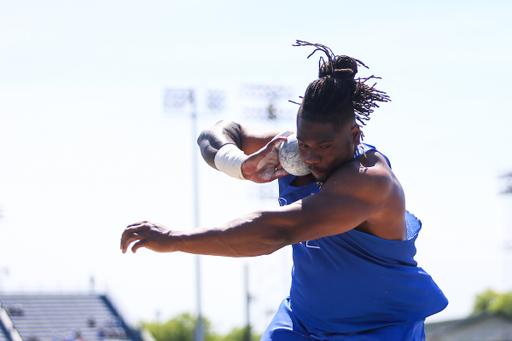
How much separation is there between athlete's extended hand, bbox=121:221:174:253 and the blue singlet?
3.08ft

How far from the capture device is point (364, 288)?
10.9 ft

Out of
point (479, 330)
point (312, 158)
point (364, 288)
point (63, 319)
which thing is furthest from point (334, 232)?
A: point (479, 330)

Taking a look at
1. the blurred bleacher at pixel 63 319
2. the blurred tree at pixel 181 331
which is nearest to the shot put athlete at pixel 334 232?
the blurred bleacher at pixel 63 319

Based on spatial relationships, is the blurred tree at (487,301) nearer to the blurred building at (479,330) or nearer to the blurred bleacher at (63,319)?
the blurred building at (479,330)

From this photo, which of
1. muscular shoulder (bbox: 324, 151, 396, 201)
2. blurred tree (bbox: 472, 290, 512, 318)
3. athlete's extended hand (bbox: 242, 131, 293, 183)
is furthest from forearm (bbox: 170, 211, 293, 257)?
blurred tree (bbox: 472, 290, 512, 318)

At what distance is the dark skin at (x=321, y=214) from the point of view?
9.07 feet

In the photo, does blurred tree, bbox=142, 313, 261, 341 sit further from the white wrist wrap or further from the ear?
the ear

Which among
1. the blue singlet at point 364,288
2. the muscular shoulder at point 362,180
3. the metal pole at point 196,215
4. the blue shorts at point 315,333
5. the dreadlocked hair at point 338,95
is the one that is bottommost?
the metal pole at point 196,215

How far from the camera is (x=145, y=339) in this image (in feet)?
81.6

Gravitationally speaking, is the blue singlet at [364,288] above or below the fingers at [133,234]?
below

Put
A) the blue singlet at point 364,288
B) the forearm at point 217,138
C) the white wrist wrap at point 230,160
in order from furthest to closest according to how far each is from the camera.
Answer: the forearm at point 217,138 < the white wrist wrap at point 230,160 < the blue singlet at point 364,288

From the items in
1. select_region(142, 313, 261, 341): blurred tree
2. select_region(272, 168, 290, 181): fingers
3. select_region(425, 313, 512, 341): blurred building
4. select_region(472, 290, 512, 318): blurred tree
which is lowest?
select_region(472, 290, 512, 318): blurred tree

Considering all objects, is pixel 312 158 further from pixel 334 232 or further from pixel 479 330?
A: pixel 479 330

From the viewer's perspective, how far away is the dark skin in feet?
9.07
